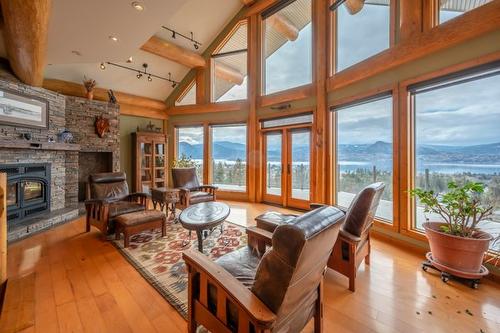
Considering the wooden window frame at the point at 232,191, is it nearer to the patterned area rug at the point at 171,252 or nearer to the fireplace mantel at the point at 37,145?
the patterned area rug at the point at 171,252

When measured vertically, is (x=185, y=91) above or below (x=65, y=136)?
above

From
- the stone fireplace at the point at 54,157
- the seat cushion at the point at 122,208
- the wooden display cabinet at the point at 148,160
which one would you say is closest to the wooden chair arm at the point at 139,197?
the seat cushion at the point at 122,208

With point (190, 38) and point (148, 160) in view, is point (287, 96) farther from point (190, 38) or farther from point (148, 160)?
point (148, 160)

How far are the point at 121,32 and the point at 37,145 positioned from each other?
2.51m

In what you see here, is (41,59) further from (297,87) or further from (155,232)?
(297,87)

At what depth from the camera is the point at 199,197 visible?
14.2 feet

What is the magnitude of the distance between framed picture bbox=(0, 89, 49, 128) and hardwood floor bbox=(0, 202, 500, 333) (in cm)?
221

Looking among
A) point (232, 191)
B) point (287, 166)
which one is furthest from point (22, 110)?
point (287, 166)

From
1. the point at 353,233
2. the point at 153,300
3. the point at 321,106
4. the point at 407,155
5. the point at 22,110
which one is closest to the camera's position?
the point at 153,300

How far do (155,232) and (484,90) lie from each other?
4665 millimetres

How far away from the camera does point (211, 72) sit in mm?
6465

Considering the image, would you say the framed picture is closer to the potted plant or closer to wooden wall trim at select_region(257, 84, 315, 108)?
wooden wall trim at select_region(257, 84, 315, 108)

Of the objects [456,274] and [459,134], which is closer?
[456,274]

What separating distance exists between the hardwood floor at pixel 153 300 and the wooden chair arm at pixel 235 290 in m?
0.63
